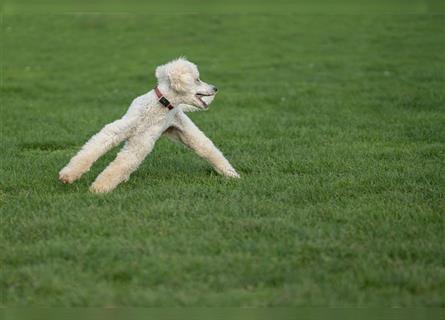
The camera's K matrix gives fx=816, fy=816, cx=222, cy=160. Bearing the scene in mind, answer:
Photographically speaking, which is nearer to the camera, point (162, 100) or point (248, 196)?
point (248, 196)

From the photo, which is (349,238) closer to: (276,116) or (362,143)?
(362,143)

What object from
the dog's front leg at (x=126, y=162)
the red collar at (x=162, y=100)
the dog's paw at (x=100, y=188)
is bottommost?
the dog's paw at (x=100, y=188)

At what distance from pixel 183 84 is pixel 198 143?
2.33ft

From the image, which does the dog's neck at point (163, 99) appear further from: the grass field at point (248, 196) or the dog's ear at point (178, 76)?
the grass field at point (248, 196)

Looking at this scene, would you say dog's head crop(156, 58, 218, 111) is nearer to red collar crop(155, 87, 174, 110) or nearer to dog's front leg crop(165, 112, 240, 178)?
red collar crop(155, 87, 174, 110)

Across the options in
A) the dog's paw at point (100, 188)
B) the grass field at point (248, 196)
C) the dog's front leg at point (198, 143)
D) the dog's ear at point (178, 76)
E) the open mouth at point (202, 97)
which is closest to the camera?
the grass field at point (248, 196)

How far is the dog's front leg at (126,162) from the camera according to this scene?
7676mm

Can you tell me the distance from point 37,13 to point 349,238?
18.9 meters

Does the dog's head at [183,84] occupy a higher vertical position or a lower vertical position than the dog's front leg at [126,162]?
higher


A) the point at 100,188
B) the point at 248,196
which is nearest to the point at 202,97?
the point at 248,196

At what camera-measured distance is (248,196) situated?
7.51 m

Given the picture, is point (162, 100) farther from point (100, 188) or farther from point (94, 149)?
Result: point (100, 188)

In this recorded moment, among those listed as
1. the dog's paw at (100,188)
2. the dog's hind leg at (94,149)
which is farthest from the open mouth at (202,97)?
the dog's paw at (100,188)

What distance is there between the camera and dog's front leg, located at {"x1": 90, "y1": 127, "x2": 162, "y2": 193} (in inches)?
302
